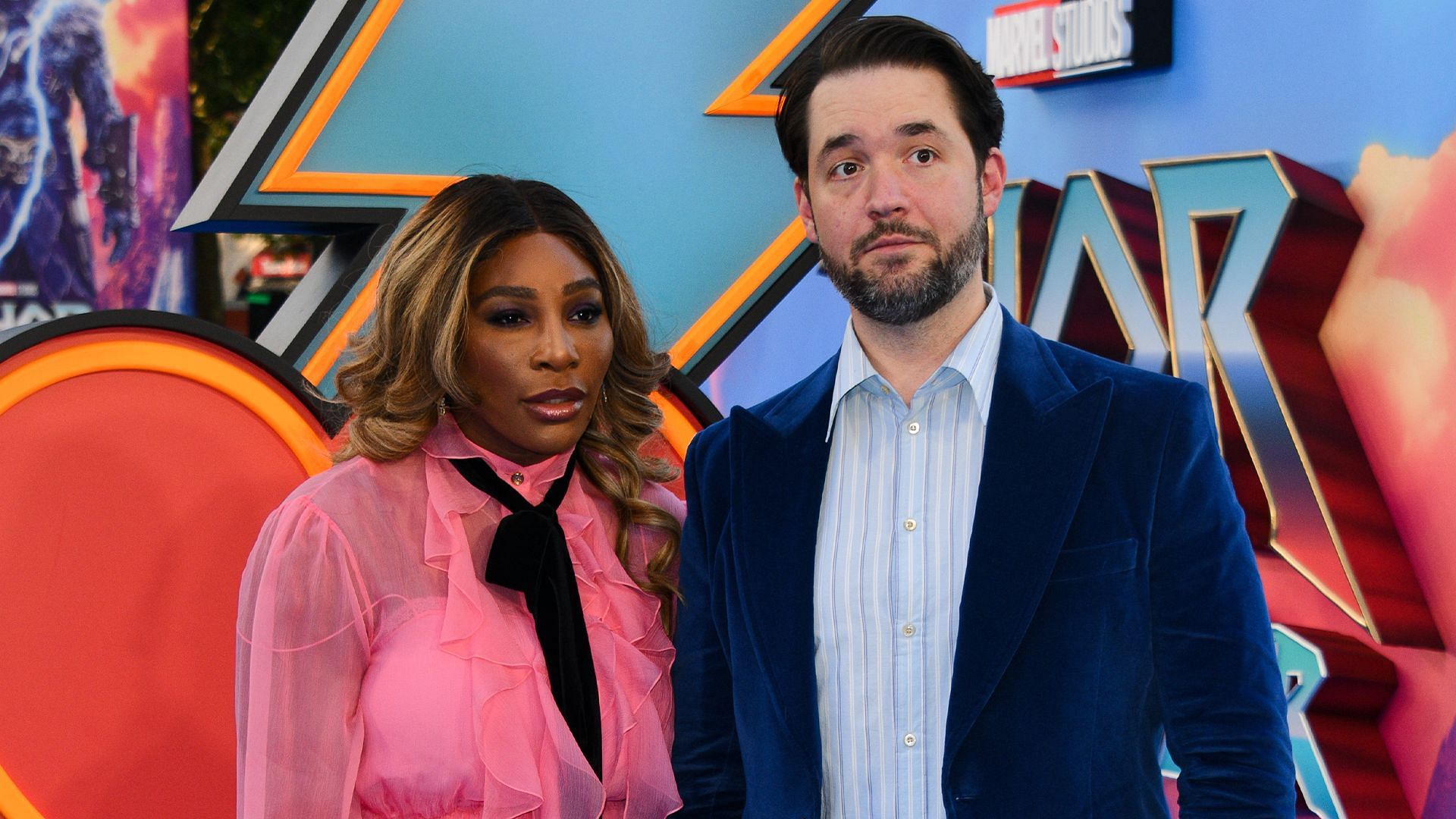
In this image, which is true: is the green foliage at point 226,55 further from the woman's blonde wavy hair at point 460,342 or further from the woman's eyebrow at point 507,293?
the woman's eyebrow at point 507,293

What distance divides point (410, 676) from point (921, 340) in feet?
2.78

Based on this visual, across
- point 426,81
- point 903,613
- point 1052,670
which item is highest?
point 426,81

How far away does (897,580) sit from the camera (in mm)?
1778

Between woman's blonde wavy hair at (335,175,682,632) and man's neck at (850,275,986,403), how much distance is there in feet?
1.72

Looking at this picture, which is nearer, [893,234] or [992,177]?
[893,234]

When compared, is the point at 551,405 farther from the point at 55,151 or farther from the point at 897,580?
the point at 55,151

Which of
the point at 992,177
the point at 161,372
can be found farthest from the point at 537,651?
the point at 161,372

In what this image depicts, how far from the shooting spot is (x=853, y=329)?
76.3 inches

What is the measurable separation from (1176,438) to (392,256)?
119cm

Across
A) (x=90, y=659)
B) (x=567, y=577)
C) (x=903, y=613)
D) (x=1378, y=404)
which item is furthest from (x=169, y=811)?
(x=1378, y=404)

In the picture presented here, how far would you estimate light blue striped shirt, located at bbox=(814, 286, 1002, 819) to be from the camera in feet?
5.74

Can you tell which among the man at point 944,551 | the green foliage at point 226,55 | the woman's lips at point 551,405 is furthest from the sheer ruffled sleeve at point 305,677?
the green foliage at point 226,55

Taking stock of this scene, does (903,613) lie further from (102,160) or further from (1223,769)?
(102,160)

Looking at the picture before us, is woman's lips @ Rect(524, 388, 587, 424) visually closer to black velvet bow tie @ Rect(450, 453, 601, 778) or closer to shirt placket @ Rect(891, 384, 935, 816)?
black velvet bow tie @ Rect(450, 453, 601, 778)
